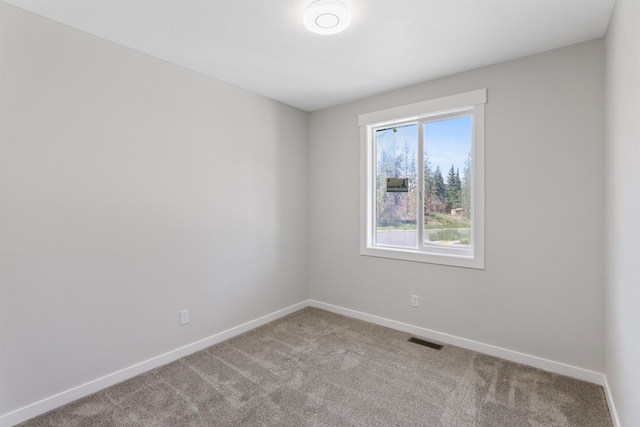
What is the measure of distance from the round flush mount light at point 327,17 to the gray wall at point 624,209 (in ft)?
4.63

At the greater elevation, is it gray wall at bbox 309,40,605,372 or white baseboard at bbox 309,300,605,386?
gray wall at bbox 309,40,605,372

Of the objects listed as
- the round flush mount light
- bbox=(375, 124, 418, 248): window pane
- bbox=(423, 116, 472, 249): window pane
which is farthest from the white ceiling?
bbox=(375, 124, 418, 248): window pane

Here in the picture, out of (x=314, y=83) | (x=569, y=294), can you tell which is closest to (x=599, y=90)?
(x=569, y=294)

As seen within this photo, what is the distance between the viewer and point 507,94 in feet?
8.55

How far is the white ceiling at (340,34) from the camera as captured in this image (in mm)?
1887

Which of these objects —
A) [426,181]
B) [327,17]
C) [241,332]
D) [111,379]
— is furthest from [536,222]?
[111,379]

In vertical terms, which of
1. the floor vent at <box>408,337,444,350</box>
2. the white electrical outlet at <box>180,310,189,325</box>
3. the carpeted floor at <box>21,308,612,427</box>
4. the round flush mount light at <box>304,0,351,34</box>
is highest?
the round flush mount light at <box>304,0,351,34</box>

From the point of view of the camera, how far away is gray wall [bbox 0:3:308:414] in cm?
192

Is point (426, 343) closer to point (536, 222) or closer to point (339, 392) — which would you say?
point (339, 392)

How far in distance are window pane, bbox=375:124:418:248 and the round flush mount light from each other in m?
1.60

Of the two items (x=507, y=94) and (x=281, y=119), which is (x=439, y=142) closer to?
(x=507, y=94)

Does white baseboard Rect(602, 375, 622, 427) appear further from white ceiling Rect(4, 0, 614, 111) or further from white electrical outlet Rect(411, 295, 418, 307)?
white ceiling Rect(4, 0, 614, 111)

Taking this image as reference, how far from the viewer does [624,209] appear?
166 centimetres

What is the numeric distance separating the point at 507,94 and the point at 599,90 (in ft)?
1.94
